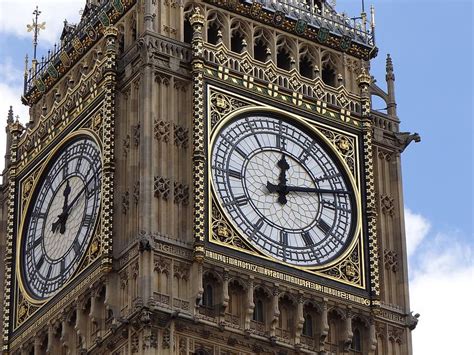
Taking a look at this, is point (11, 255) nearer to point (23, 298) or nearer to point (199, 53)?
point (23, 298)

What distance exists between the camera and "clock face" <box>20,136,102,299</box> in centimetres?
4916

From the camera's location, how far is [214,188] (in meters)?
48.4

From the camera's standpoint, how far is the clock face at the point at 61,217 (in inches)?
1935

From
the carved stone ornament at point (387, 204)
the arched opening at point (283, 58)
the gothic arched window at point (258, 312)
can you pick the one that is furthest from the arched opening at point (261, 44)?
the gothic arched window at point (258, 312)

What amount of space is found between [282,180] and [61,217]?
4720 mm

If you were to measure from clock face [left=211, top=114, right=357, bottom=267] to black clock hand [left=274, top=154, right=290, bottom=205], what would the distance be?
21 mm

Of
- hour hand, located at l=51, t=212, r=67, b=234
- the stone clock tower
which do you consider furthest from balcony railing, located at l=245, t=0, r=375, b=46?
hour hand, located at l=51, t=212, r=67, b=234

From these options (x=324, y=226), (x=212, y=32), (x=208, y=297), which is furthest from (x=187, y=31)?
(x=208, y=297)

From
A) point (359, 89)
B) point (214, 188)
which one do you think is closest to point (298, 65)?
point (359, 89)

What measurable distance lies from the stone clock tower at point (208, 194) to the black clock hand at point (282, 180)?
0.04m

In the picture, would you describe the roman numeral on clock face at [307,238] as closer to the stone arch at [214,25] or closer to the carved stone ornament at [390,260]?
the carved stone ornament at [390,260]

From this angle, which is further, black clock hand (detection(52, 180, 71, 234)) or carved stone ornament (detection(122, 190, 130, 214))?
black clock hand (detection(52, 180, 71, 234))

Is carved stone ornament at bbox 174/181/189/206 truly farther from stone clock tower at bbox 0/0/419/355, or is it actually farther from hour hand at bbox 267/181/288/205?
hour hand at bbox 267/181/288/205

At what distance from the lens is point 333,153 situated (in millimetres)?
50594
